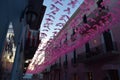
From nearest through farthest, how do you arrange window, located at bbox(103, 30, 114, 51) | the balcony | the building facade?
the balcony → the building facade → window, located at bbox(103, 30, 114, 51)

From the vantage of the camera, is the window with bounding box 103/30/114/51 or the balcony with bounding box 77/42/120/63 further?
the window with bounding box 103/30/114/51

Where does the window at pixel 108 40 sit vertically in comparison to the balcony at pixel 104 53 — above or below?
above

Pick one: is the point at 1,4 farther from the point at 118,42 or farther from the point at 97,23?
the point at 97,23

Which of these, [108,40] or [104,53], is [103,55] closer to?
[104,53]

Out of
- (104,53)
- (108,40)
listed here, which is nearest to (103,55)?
(104,53)

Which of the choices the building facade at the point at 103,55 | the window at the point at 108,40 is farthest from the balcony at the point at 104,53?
the window at the point at 108,40

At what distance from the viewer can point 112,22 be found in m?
9.16

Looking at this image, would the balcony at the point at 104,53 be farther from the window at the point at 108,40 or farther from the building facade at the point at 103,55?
the window at the point at 108,40

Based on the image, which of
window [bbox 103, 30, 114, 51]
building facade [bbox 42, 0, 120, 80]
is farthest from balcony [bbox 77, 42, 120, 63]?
window [bbox 103, 30, 114, 51]

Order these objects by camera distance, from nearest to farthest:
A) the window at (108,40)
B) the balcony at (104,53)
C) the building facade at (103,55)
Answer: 1. the balcony at (104,53)
2. the building facade at (103,55)
3. the window at (108,40)

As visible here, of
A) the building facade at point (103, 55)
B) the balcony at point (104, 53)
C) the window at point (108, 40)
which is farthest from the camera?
the window at point (108, 40)

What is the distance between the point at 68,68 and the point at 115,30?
9.18m

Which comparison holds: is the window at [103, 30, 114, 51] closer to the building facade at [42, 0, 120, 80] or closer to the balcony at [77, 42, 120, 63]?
the building facade at [42, 0, 120, 80]

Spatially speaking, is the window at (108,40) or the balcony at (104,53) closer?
the balcony at (104,53)
